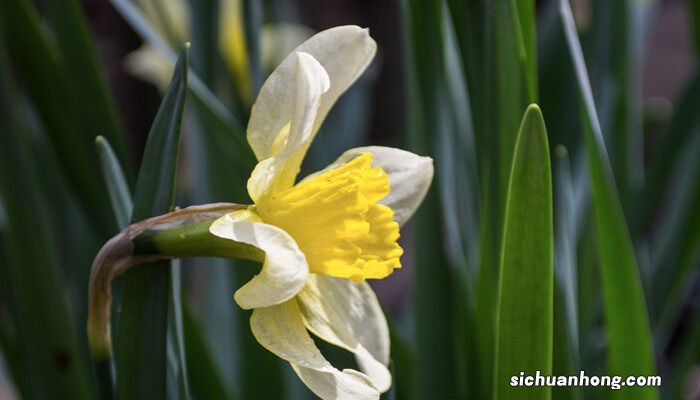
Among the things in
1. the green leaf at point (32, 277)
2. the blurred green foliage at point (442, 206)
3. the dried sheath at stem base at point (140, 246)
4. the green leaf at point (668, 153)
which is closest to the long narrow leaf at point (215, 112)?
the blurred green foliage at point (442, 206)

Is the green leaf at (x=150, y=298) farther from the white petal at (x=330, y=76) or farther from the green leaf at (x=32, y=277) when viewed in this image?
the green leaf at (x=32, y=277)

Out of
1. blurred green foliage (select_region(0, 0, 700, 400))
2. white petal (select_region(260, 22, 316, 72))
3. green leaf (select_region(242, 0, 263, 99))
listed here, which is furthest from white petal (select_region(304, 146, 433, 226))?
white petal (select_region(260, 22, 316, 72))

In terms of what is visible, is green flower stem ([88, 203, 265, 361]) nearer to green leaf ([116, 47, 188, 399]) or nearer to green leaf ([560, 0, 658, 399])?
green leaf ([116, 47, 188, 399])

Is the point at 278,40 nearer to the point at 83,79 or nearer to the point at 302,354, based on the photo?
the point at 83,79

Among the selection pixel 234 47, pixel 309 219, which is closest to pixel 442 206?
pixel 309 219

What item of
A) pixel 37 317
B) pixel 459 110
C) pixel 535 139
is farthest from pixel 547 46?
pixel 37 317

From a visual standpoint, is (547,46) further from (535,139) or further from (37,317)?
(37,317)
